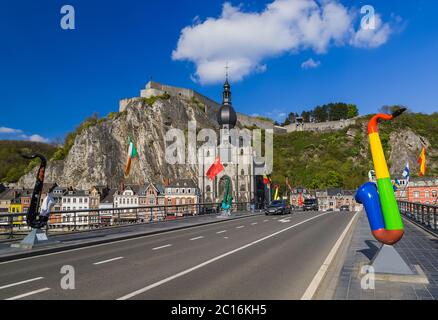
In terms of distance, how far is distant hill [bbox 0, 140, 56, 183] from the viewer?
11550cm

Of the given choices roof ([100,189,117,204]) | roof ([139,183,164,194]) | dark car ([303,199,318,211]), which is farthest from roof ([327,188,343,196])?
roof ([100,189,117,204])

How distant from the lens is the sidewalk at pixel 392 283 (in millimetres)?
6613

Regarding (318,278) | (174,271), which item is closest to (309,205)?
(174,271)

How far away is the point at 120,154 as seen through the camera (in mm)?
107062

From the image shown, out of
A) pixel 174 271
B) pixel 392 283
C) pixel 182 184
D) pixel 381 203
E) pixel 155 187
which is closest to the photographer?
pixel 392 283

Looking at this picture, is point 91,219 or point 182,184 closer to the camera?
point 91,219

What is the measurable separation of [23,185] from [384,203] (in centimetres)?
11800

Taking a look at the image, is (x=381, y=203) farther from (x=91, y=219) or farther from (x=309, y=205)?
(x=309, y=205)

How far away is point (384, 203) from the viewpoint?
8.00 metres

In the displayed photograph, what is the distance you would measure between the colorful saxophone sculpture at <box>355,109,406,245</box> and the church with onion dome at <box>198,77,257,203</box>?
79.6 metres

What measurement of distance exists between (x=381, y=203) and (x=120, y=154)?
104 metres

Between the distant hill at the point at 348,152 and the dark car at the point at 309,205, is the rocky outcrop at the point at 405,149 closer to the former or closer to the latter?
the distant hill at the point at 348,152
